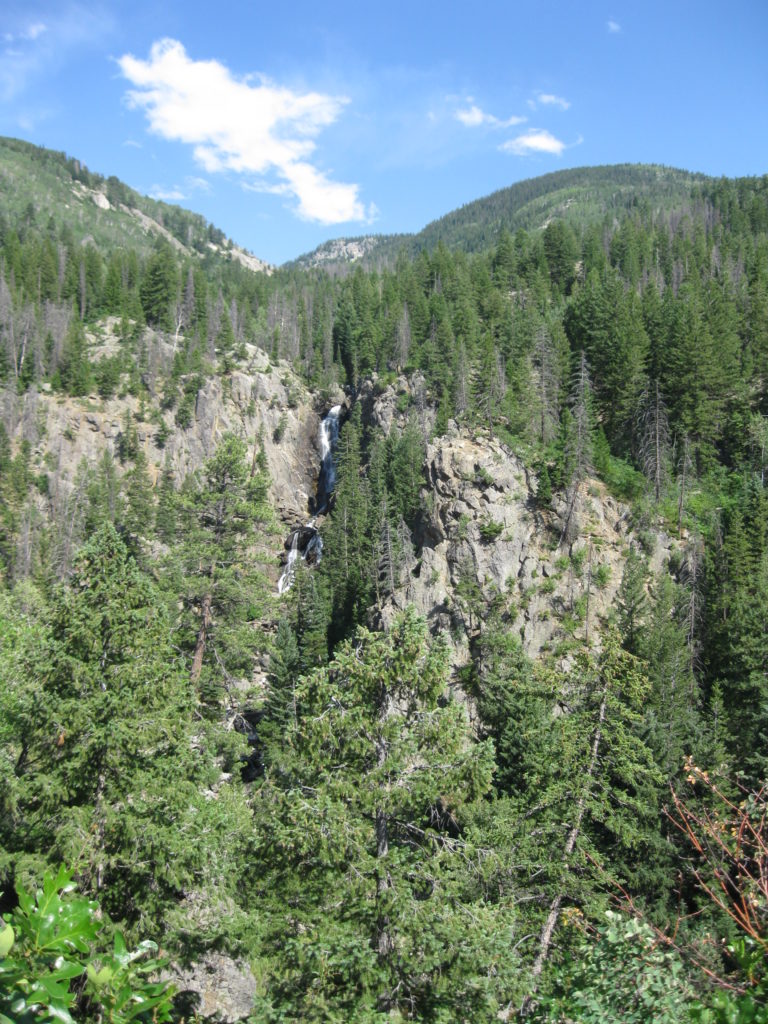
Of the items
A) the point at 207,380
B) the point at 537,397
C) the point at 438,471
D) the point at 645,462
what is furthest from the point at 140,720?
the point at 207,380

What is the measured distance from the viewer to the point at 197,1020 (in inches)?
363

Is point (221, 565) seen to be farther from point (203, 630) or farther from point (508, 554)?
point (508, 554)

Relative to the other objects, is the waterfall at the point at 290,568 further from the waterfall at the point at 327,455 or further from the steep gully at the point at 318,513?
the waterfall at the point at 327,455

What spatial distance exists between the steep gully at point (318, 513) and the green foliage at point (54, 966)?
51.7 m

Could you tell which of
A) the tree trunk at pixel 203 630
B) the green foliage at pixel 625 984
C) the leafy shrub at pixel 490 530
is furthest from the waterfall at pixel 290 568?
the green foliage at pixel 625 984

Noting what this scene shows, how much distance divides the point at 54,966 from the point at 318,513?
75077mm

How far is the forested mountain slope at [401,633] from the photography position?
9.27 m

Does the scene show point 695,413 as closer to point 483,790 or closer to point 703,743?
point 703,743

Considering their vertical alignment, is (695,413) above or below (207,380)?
below

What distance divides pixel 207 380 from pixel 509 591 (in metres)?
54.4

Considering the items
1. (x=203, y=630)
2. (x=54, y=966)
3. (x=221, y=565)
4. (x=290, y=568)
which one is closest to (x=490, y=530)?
(x=290, y=568)

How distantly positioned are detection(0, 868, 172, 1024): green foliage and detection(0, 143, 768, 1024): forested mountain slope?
1.0 inches

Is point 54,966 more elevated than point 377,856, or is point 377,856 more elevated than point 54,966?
point 54,966

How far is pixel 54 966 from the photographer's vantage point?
2.60 metres
